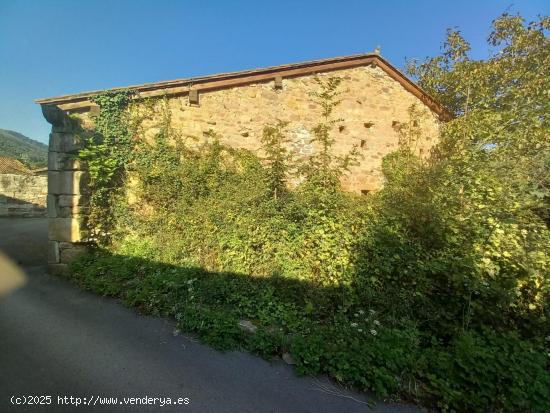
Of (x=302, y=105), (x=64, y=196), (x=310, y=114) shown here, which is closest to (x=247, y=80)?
(x=302, y=105)

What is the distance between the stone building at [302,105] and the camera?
6965 mm

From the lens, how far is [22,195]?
40.6 feet

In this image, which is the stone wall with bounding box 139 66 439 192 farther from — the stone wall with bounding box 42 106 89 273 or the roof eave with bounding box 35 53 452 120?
the stone wall with bounding box 42 106 89 273

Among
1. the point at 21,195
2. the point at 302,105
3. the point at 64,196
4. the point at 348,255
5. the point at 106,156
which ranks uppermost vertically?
the point at 302,105

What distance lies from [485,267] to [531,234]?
109 centimetres

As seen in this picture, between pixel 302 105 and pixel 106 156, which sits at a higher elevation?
pixel 302 105

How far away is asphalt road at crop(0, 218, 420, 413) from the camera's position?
8.04 feet

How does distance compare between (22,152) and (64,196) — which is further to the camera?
(22,152)

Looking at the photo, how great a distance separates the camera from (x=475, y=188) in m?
4.61

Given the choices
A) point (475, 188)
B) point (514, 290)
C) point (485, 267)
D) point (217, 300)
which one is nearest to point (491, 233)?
point (485, 267)

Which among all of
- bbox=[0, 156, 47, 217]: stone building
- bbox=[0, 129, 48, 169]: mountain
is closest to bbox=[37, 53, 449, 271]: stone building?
bbox=[0, 156, 47, 217]: stone building

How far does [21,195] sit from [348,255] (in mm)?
16117

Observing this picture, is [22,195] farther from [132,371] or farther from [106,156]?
[132,371]

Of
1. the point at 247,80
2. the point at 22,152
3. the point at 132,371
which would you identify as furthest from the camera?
the point at 22,152
